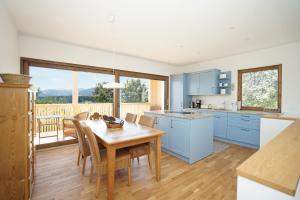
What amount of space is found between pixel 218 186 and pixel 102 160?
1.71 metres

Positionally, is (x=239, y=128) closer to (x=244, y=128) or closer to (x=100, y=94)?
(x=244, y=128)

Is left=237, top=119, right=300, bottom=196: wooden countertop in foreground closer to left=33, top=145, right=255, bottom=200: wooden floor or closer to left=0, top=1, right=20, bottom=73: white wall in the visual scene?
left=33, top=145, right=255, bottom=200: wooden floor

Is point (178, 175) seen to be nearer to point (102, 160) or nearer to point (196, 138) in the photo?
point (196, 138)

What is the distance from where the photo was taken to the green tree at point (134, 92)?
6340 mm

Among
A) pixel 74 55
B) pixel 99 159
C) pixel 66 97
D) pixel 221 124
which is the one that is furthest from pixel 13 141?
pixel 221 124

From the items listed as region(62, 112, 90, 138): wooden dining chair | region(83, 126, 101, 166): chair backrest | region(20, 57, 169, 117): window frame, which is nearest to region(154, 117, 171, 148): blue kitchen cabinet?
region(20, 57, 169, 117): window frame

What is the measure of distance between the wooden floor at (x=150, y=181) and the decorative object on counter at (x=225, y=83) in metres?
2.24

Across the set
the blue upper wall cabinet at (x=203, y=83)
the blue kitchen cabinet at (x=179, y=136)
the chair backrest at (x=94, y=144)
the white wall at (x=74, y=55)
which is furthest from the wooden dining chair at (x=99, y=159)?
the blue upper wall cabinet at (x=203, y=83)

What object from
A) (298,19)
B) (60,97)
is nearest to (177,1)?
(298,19)

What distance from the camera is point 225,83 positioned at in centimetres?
470

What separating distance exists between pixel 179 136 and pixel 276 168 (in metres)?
2.29

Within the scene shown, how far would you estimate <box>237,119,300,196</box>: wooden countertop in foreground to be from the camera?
0.65 meters

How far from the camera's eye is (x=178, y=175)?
2.40 metres

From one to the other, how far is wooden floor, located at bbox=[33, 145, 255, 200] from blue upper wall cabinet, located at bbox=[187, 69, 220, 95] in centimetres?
236
